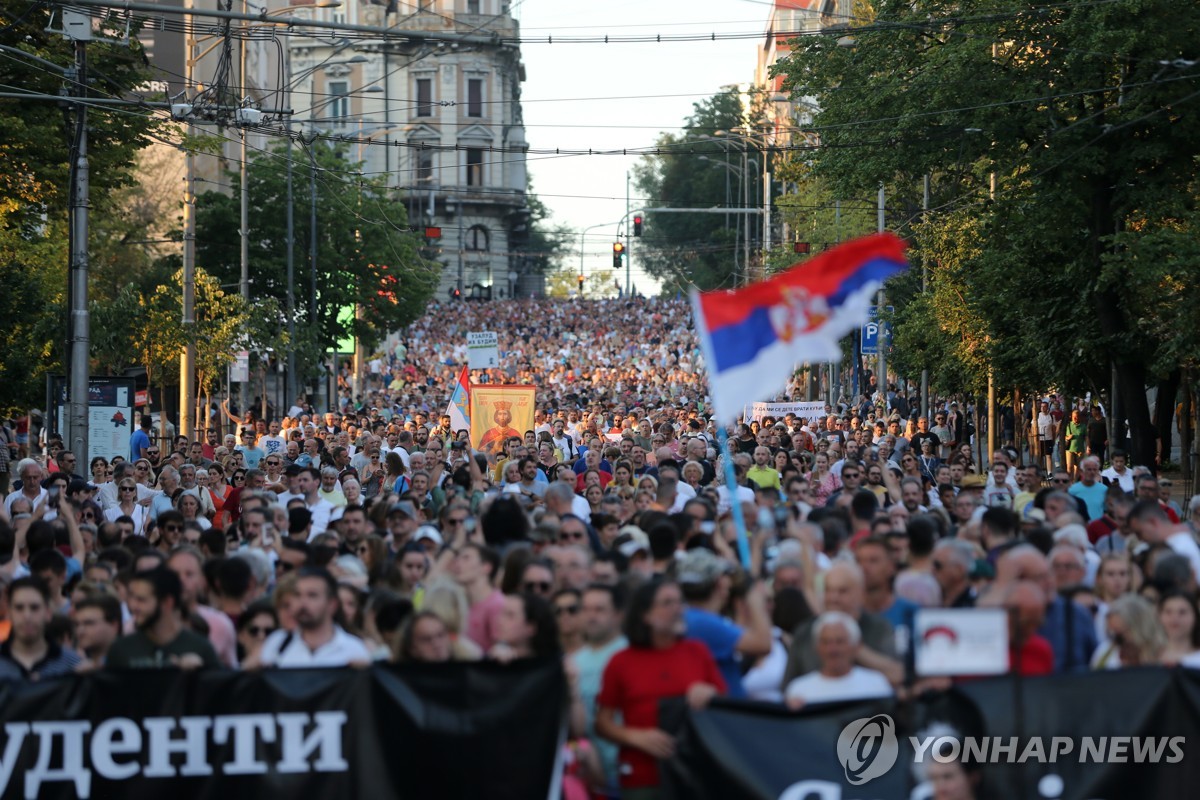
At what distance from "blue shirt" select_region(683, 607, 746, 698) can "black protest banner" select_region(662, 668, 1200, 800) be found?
654 mm

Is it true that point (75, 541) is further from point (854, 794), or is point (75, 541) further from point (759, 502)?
point (854, 794)

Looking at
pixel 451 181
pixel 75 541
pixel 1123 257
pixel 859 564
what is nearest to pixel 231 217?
pixel 1123 257

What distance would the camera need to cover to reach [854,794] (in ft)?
25.0

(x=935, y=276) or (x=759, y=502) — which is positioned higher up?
(x=935, y=276)

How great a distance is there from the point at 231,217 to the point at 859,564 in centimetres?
4648

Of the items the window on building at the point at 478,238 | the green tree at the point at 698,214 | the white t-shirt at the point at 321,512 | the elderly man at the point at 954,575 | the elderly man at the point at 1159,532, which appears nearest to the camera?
the elderly man at the point at 954,575

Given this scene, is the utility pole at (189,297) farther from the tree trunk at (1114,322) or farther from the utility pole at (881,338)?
the utility pole at (881,338)

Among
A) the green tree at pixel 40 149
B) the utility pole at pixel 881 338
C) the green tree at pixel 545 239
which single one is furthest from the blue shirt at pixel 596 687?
the green tree at pixel 545 239

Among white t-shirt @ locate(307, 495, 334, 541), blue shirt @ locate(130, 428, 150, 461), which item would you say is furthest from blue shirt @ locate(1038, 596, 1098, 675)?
blue shirt @ locate(130, 428, 150, 461)

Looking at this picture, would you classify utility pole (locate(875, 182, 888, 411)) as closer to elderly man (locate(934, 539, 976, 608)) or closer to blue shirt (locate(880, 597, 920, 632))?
elderly man (locate(934, 539, 976, 608))

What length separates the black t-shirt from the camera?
8453 millimetres

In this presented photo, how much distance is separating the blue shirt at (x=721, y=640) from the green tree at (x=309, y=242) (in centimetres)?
4281

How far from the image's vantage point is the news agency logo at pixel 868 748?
7480 mm
